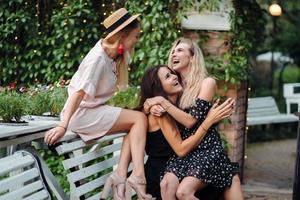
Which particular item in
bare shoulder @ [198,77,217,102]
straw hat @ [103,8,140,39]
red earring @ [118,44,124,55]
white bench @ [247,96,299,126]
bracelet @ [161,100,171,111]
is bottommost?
white bench @ [247,96,299,126]

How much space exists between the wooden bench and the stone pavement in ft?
10.4

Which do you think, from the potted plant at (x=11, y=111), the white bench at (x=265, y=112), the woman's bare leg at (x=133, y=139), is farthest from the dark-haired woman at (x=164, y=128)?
the white bench at (x=265, y=112)

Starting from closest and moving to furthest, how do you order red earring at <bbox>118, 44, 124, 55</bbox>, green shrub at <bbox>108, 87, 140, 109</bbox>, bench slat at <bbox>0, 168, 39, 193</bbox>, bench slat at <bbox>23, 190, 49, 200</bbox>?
bench slat at <bbox>0, 168, 39, 193</bbox> < bench slat at <bbox>23, 190, 49, 200</bbox> < red earring at <bbox>118, 44, 124, 55</bbox> < green shrub at <bbox>108, 87, 140, 109</bbox>

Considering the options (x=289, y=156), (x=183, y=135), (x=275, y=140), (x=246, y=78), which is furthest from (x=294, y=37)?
(x=183, y=135)

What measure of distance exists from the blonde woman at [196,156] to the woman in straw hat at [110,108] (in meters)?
0.16

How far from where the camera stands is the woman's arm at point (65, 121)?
3355mm

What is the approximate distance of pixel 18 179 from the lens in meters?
3.06

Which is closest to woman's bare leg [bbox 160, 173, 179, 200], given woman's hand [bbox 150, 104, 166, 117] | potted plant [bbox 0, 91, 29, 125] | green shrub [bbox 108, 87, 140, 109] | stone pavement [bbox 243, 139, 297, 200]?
woman's hand [bbox 150, 104, 166, 117]

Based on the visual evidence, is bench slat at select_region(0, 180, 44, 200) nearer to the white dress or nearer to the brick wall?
the white dress

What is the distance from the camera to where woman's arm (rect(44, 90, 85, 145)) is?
3355 mm

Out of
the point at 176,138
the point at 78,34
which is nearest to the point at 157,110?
the point at 176,138

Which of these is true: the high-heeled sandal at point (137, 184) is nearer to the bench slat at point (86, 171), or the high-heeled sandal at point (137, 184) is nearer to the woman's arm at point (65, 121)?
the bench slat at point (86, 171)

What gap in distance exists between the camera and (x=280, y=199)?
6031mm

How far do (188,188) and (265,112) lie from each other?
6.90m
